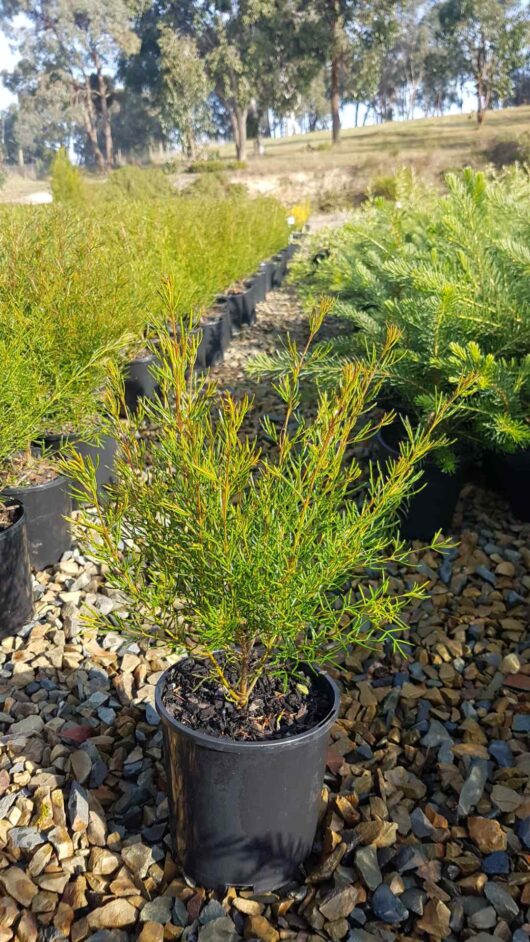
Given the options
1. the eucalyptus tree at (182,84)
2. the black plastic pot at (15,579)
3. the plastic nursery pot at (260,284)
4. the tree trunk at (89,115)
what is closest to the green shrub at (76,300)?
the black plastic pot at (15,579)

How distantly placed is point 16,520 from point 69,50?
45.1 metres

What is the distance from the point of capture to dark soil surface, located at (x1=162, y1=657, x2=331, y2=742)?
154 centimetres

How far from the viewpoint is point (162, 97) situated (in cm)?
3359

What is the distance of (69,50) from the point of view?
39312 millimetres

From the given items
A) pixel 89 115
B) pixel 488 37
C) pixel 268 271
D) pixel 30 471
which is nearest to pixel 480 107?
pixel 488 37

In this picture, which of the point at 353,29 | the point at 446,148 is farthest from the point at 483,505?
the point at 353,29

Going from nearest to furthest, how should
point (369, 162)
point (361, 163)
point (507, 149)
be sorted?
point (507, 149)
point (369, 162)
point (361, 163)

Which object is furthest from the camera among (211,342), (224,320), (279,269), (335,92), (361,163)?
(335,92)

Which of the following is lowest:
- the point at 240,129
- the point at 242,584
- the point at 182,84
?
the point at 242,584

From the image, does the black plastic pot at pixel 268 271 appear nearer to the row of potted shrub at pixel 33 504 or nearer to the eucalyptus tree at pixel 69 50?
the row of potted shrub at pixel 33 504

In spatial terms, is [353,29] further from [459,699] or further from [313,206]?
[459,699]

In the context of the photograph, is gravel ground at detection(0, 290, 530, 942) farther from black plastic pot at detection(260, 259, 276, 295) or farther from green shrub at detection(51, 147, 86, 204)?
green shrub at detection(51, 147, 86, 204)

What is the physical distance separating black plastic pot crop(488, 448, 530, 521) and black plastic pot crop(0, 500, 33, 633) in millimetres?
2048

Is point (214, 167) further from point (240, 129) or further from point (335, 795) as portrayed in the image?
point (335, 795)
